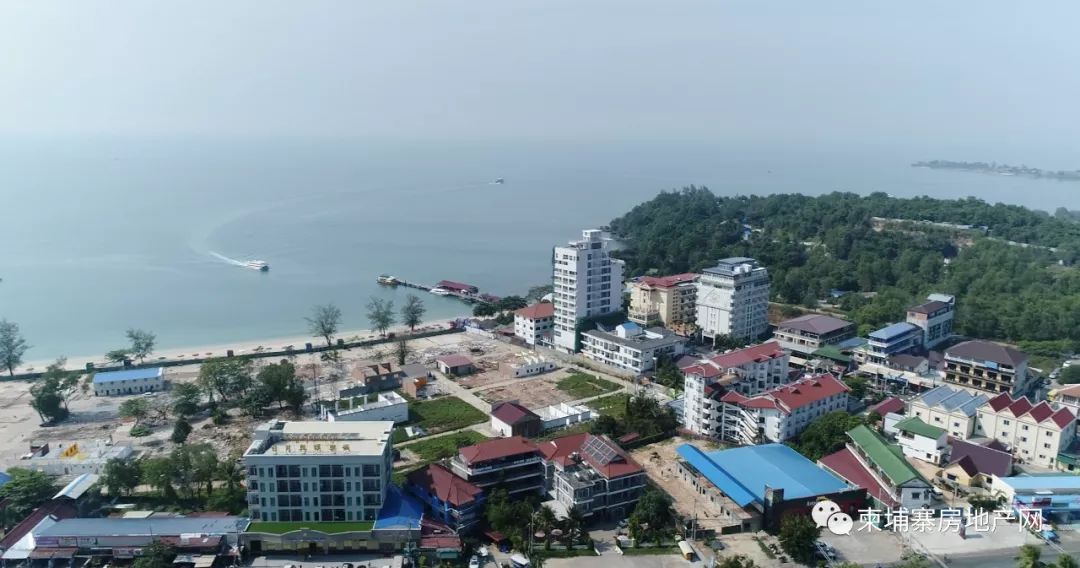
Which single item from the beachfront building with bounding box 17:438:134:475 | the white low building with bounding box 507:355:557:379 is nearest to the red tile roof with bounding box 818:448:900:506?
the white low building with bounding box 507:355:557:379

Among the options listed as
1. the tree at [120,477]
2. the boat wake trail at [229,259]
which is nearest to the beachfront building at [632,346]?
the tree at [120,477]

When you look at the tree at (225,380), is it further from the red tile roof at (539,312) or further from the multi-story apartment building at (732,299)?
the multi-story apartment building at (732,299)

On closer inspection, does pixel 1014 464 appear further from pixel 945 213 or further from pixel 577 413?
pixel 945 213

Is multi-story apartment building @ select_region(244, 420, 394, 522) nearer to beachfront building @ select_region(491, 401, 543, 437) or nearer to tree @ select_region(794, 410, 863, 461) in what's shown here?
beachfront building @ select_region(491, 401, 543, 437)

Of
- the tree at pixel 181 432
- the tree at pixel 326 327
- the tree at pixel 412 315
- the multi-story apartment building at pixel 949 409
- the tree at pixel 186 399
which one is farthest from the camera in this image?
the tree at pixel 412 315

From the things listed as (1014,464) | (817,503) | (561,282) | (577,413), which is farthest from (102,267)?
(1014,464)

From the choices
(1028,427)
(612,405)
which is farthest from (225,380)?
(1028,427)
